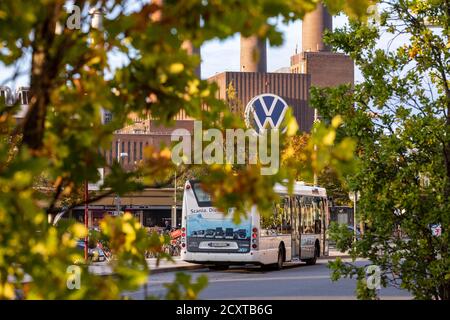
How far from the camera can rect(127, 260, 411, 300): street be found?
22.7 m

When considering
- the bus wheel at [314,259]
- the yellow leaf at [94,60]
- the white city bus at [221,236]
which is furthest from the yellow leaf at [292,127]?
the bus wheel at [314,259]

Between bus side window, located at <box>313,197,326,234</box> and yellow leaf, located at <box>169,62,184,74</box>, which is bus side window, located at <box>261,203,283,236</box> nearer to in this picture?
bus side window, located at <box>313,197,326,234</box>

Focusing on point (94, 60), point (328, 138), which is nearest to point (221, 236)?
point (94, 60)

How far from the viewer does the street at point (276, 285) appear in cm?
2273

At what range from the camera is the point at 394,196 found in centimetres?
1025

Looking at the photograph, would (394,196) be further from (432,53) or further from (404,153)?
(432,53)

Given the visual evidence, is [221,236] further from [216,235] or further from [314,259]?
[314,259]

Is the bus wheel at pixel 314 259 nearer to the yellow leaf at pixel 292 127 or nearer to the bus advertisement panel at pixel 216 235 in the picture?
the bus advertisement panel at pixel 216 235

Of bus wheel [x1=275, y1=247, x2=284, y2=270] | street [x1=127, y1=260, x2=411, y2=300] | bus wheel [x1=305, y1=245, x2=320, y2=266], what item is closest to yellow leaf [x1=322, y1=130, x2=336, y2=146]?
street [x1=127, y1=260, x2=411, y2=300]

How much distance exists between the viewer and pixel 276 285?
26.8 metres

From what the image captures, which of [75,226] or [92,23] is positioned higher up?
[92,23]

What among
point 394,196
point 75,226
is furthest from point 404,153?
point 75,226

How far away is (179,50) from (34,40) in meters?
0.57
